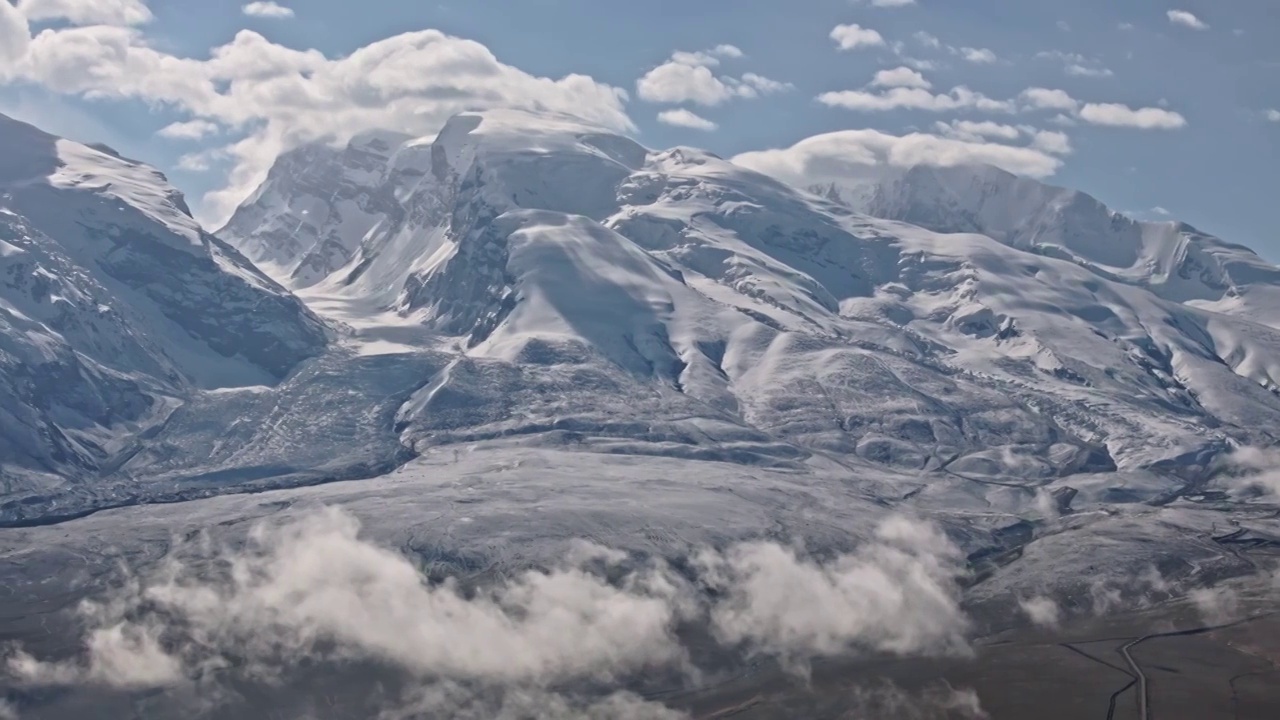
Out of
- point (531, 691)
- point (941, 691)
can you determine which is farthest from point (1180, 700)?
point (531, 691)

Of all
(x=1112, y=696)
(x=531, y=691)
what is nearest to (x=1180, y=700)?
(x=1112, y=696)

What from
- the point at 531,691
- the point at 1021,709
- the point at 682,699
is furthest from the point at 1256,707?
the point at 531,691

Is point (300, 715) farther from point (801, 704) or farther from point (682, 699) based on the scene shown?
point (801, 704)

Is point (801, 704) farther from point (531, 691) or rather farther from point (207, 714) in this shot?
point (207, 714)

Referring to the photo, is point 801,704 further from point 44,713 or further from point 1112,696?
point 44,713


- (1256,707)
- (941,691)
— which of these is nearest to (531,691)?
(941,691)

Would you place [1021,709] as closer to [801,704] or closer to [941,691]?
[941,691]
